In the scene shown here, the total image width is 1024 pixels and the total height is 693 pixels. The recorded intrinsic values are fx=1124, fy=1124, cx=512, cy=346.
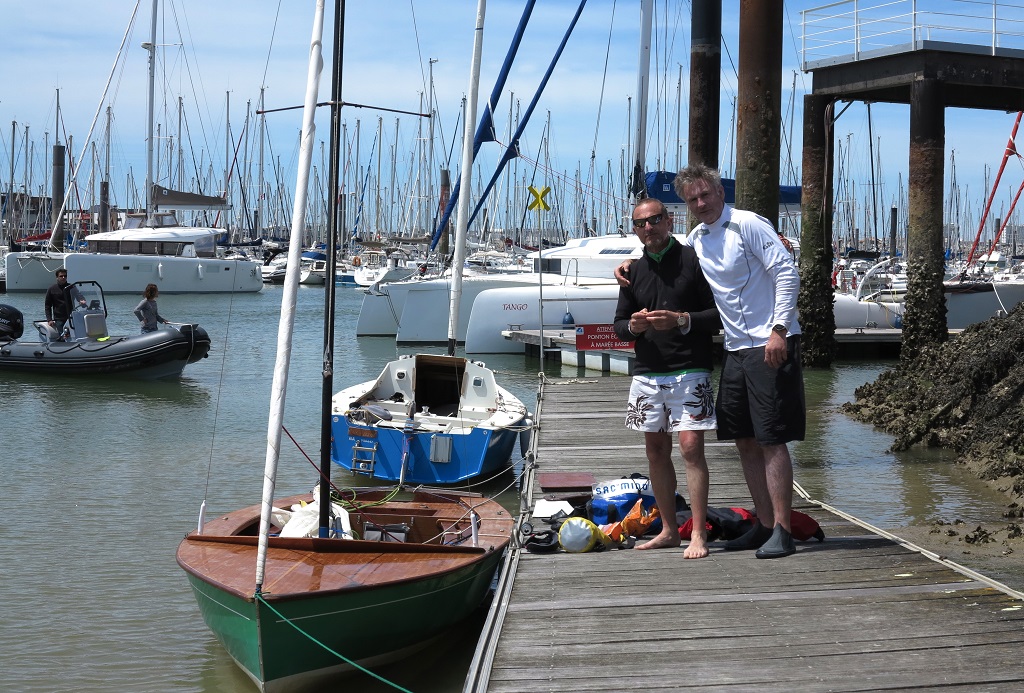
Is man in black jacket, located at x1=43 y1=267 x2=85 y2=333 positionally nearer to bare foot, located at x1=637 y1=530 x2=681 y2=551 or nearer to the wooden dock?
the wooden dock

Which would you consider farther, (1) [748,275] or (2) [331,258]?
(2) [331,258]

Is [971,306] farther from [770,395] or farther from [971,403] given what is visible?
[770,395]

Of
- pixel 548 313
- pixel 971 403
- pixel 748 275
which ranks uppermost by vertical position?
pixel 748 275

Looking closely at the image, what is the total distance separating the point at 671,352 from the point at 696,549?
3.44ft

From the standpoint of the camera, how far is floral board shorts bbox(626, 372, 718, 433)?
5.81 m

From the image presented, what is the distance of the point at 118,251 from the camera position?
5672 cm

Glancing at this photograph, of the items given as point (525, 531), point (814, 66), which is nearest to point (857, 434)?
point (814, 66)

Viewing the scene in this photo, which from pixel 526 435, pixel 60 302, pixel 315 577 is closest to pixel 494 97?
pixel 526 435

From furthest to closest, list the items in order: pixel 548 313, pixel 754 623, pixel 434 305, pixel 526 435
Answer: pixel 434 305 → pixel 548 313 → pixel 526 435 → pixel 754 623

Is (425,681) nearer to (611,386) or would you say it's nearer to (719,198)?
(719,198)

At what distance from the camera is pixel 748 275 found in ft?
18.6

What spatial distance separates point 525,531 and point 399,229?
65563 mm

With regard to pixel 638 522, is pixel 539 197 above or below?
above

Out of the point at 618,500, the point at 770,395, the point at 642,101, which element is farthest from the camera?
the point at 642,101
